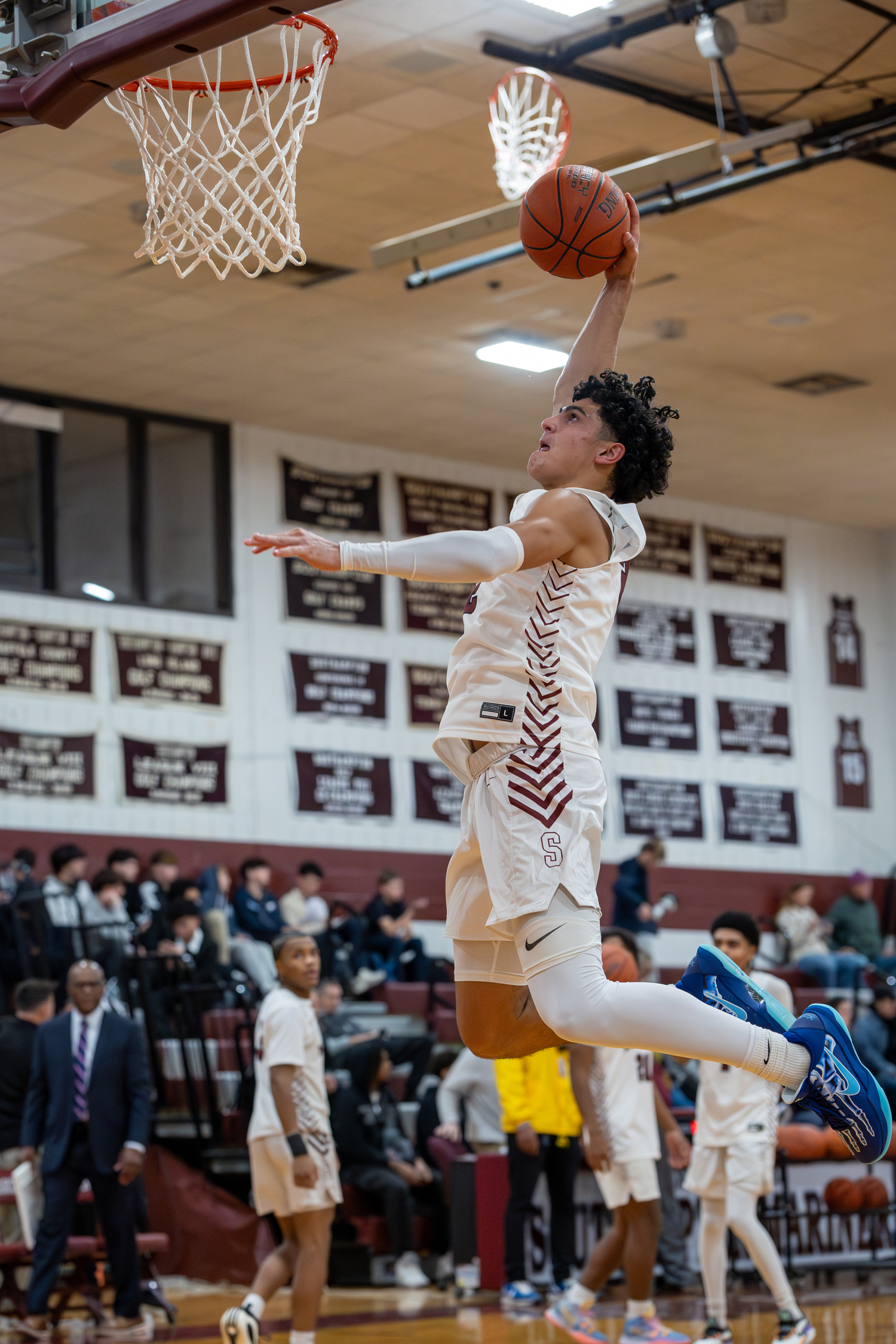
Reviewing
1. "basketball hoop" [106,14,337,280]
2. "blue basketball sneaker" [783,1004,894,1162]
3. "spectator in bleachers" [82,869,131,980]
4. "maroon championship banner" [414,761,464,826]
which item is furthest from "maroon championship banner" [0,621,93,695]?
"blue basketball sneaker" [783,1004,894,1162]

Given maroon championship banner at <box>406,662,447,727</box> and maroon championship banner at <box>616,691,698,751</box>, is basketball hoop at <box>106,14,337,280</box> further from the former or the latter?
maroon championship banner at <box>616,691,698,751</box>

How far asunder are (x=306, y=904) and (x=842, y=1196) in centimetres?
546

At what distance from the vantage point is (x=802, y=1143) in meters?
11.5

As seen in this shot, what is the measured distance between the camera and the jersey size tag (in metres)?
4.62

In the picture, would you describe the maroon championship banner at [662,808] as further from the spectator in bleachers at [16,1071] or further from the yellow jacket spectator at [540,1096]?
the spectator in bleachers at [16,1071]

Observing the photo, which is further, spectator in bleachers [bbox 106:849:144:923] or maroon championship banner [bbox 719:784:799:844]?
maroon championship banner [bbox 719:784:799:844]

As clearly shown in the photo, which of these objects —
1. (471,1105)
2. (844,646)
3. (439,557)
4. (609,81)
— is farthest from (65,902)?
(844,646)

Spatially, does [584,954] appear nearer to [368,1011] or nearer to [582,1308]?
[582,1308]

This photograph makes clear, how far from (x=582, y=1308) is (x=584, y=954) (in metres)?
4.80

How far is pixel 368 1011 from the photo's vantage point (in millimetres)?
14203

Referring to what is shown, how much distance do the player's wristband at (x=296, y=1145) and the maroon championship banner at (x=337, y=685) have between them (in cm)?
893

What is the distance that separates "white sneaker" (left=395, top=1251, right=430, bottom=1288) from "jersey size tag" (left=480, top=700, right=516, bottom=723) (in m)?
7.46

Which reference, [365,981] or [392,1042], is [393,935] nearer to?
[365,981]

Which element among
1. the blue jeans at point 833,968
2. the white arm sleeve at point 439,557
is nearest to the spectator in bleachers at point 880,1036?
the blue jeans at point 833,968
